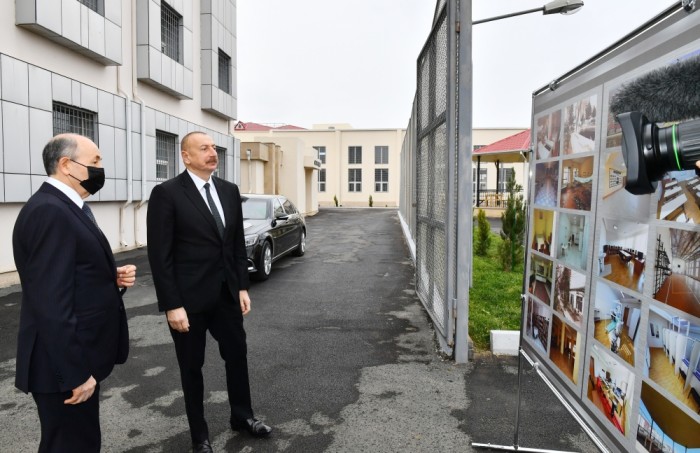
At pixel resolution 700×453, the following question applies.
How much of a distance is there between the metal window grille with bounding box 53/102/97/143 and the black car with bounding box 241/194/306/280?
4.09 metres

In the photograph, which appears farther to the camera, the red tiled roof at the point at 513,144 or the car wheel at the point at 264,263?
the red tiled roof at the point at 513,144

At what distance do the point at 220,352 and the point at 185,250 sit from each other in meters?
0.75

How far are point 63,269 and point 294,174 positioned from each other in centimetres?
2710

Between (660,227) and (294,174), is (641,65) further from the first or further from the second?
(294,174)

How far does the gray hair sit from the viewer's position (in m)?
2.23

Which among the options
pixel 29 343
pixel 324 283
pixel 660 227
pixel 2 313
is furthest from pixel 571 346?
pixel 2 313

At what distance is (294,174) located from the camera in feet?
94.7

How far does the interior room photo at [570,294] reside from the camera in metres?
2.27

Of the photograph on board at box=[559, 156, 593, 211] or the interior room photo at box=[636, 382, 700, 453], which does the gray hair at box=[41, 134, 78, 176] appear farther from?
the interior room photo at box=[636, 382, 700, 453]

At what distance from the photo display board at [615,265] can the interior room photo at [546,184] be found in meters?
0.01

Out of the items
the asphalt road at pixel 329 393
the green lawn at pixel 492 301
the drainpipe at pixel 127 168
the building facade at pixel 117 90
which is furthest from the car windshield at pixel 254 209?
the green lawn at pixel 492 301

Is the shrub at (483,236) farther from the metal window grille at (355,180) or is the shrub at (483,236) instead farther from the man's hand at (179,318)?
the metal window grille at (355,180)

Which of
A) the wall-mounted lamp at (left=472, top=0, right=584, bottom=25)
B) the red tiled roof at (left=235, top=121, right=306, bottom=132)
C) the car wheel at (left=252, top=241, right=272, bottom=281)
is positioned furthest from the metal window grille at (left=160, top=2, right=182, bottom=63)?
the red tiled roof at (left=235, top=121, right=306, bottom=132)

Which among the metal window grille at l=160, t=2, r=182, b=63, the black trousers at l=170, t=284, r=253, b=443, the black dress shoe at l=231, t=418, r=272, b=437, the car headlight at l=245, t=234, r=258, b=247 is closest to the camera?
the black trousers at l=170, t=284, r=253, b=443
